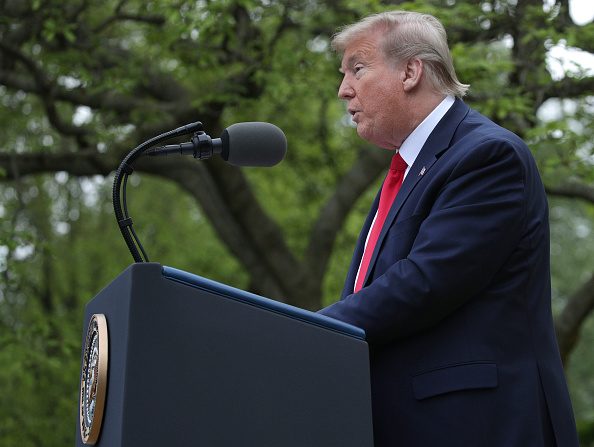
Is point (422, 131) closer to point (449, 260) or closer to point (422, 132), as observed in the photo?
point (422, 132)

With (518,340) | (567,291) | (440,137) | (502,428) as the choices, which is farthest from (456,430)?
(567,291)

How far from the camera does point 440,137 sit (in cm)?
291

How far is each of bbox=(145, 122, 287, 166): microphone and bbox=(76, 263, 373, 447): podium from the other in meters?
0.46

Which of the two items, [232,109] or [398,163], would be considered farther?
[232,109]

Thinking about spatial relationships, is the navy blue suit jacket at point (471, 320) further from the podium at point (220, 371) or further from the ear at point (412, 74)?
the ear at point (412, 74)

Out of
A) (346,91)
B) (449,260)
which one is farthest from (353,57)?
(449,260)

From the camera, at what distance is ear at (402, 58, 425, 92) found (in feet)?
9.89

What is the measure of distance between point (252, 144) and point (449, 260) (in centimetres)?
62

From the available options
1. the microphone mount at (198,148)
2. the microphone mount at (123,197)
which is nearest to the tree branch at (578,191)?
the microphone mount at (198,148)

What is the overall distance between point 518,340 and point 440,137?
2.21 ft

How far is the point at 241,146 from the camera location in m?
2.64

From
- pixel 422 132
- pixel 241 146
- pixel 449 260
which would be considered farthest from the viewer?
pixel 422 132

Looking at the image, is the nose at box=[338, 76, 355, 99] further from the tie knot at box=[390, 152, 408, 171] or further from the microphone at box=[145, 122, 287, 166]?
the microphone at box=[145, 122, 287, 166]

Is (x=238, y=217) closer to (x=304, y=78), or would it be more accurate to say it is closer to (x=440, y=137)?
(x=304, y=78)
